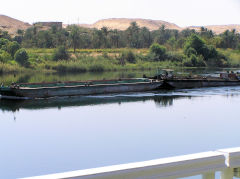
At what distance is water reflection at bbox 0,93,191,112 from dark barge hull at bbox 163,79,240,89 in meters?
2.92

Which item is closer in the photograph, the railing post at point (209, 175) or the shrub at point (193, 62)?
the railing post at point (209, 175)

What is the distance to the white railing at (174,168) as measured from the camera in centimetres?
212

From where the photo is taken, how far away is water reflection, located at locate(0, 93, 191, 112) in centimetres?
2816

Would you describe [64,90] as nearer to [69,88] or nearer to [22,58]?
[69,88]

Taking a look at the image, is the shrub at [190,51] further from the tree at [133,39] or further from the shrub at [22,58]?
the shrub at [22,58]

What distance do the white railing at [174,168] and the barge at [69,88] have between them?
28.6 metres

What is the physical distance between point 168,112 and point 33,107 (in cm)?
967

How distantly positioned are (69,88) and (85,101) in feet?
6.60

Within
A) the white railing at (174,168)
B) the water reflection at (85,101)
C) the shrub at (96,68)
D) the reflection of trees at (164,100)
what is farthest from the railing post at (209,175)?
the shrub at (96,68)

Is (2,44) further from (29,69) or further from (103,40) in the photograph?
(103,40)

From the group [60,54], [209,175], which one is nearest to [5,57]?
[60,54]

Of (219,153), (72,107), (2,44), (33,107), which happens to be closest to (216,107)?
(72,107)

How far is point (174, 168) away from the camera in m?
2.29

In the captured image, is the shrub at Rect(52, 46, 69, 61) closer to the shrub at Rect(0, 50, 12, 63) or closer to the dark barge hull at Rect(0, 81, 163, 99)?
the shrub at Rect(0, 50, 12, 63)
